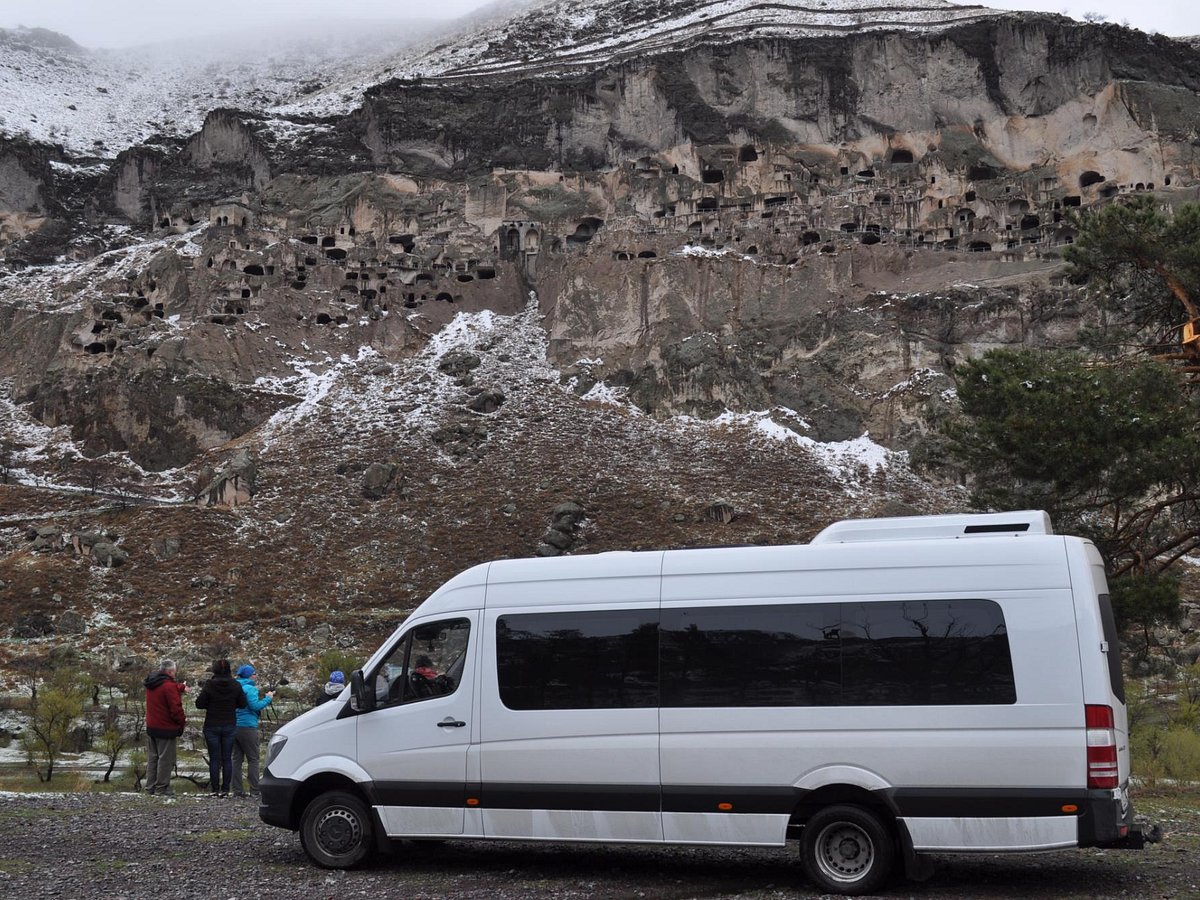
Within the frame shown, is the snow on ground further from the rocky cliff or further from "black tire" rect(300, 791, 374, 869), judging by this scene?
"black tire" rect(300, 791, 374, 869)

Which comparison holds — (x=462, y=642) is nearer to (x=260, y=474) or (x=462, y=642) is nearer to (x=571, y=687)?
(x=571, y=687)

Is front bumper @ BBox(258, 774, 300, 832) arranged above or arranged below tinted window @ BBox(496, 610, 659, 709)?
below

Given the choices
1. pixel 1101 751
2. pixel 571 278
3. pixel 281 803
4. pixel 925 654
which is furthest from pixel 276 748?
pixel 571 278

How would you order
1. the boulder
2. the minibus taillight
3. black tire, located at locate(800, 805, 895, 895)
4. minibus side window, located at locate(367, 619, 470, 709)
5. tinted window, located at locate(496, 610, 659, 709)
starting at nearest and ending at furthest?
1. the minibus taillight
2. black tire, located at locate(800, 805, 895, 895)
3. tinted window, located at locate(496, 610, 659, 709)
4. minibus side window, located at locate(367, 619, 470, 709)
5. the boulder

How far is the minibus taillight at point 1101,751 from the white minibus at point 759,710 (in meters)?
0.02

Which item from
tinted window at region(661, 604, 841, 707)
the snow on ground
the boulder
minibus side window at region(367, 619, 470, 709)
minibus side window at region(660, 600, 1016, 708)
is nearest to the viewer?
minibus side window at region(660, 600, 1016, 708)

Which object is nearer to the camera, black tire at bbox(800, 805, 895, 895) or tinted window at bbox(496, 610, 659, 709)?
black tire at bbox(800, 805, 895, 895)

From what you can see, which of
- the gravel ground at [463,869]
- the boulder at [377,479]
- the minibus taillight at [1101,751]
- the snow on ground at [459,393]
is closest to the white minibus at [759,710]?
the minibus taillight at [1101,751]

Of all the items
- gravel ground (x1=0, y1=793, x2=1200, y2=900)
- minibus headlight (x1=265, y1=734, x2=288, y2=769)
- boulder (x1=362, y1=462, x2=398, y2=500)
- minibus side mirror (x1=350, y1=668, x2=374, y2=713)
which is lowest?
gravel ground (x1=0, y1=793, x2=1200, y2=900)

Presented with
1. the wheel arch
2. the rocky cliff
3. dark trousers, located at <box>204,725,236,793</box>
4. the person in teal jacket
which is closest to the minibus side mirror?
the wheel arch

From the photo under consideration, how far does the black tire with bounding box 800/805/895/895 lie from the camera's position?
9336mm

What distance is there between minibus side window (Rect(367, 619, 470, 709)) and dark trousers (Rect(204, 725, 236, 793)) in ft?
18.8

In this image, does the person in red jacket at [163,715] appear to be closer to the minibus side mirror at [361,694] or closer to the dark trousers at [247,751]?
the dark trousers at [247,751]

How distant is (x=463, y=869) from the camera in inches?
420
